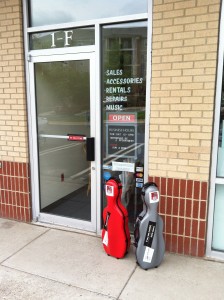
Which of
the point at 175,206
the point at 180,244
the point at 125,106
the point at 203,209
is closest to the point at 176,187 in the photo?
the point at 175,206

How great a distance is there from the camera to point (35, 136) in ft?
13.7

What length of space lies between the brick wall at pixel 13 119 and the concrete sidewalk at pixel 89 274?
76 cm

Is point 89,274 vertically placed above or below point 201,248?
below

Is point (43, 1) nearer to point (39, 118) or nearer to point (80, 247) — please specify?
point (39, 118)

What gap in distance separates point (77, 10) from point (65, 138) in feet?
5.30

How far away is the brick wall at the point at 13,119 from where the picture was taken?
155 inches

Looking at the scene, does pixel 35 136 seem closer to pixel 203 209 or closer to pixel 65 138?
pixel 65 138

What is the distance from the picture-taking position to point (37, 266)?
3.23 metres

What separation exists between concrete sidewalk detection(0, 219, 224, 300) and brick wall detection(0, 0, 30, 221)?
761mm

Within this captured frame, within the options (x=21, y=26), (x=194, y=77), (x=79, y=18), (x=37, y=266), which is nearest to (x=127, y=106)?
(x=194, y=77)

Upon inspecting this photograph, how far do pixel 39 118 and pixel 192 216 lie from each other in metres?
2.38

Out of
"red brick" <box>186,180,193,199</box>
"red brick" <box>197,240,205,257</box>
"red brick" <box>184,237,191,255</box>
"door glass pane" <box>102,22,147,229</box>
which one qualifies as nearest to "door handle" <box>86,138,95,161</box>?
"door glass pane" <box>102,22,147,229</box>

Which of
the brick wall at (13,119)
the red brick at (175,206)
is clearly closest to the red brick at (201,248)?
the red brick at (175,206)

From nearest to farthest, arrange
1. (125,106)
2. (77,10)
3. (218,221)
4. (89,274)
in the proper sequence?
(89,274), (218,221), (125,106), (77,10)
